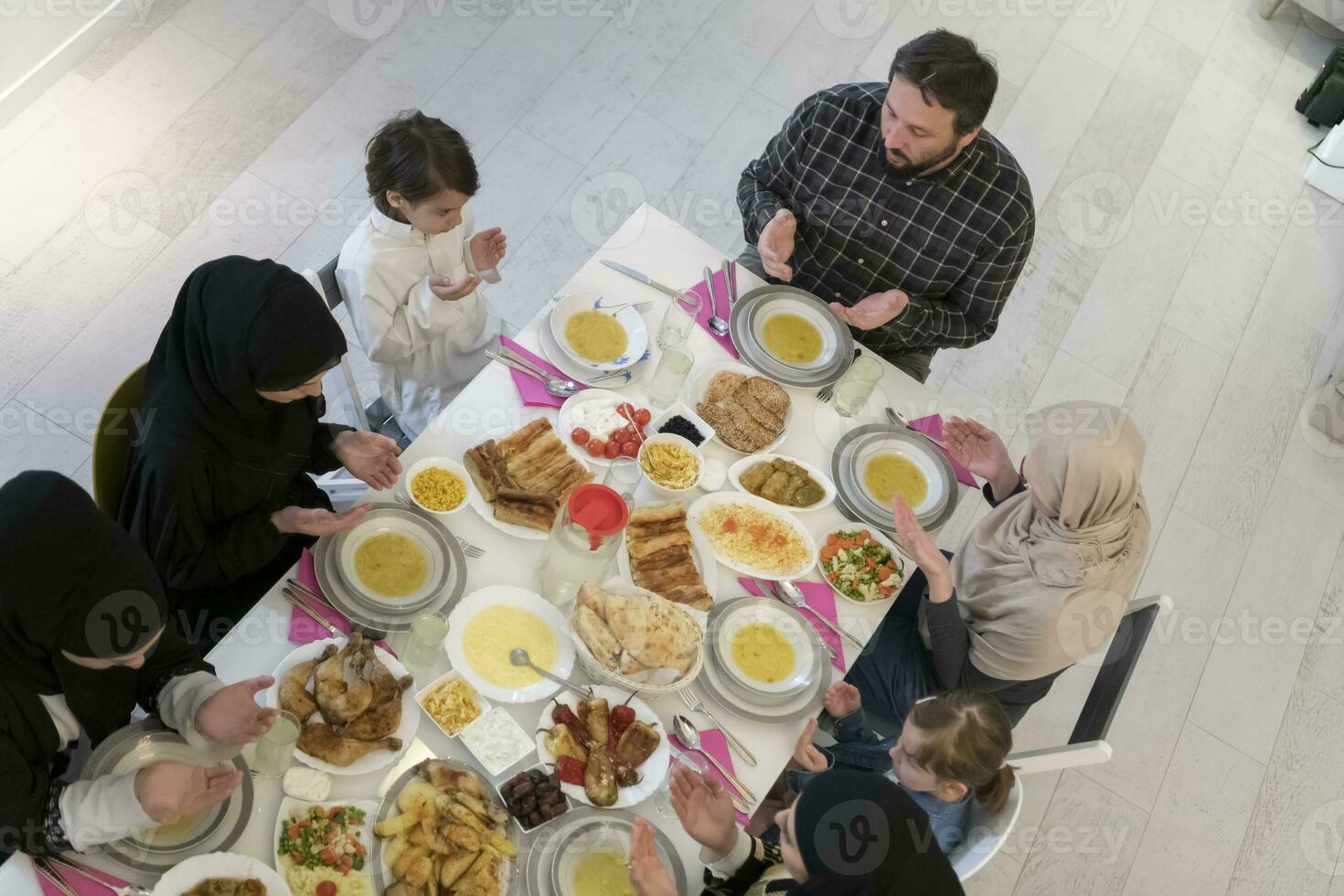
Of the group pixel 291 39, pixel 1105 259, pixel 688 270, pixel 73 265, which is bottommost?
pixel 73 265

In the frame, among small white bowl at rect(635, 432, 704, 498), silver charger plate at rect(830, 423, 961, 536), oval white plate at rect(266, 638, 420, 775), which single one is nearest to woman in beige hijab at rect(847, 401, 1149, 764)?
silver charger plate at rect(830, 423, 961, 536)

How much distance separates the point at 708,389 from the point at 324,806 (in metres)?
1.35

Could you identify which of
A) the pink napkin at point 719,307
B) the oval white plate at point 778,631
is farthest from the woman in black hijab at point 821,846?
the pink napkin at point 719,307

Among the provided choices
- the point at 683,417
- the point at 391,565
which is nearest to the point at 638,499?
the point at 683,417

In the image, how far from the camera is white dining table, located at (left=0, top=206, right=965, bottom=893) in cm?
207

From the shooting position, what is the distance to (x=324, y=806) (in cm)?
193

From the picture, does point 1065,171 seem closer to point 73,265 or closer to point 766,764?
point 766,764

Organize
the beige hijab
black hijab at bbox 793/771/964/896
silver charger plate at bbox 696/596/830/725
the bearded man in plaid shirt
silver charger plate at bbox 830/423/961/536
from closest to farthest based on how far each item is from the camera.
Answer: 1. black hijab at bbox 793/771/964/896
2. silver charger plate at bbox 696/596/830/725
3. the beige hijab
4. silver charger plate at bbox 830/423/961/536
5. the bearded man in plaid shirt

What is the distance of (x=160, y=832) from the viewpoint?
182 cm

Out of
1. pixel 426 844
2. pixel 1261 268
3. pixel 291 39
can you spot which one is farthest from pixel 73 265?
pixel 1261 268

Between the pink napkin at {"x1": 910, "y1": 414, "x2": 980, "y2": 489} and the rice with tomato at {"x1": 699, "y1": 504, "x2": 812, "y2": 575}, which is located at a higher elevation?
the pink napkin at {"x1": 910, "y1": 414, "x2": 980, "y2": 489}

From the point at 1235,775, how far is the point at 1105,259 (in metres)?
2.28

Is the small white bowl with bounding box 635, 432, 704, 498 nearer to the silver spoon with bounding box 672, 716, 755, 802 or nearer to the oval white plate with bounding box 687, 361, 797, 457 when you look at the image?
the oval white plate with bounding box 687, 361, 797, 457
